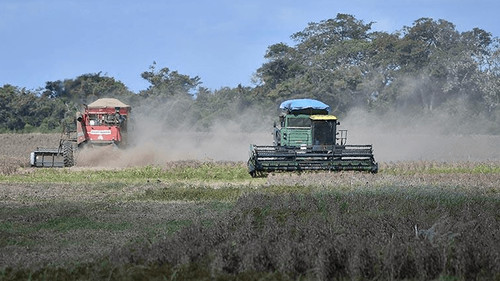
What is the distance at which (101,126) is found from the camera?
137 feet

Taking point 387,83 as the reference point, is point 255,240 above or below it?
below

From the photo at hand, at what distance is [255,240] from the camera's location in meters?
12.0

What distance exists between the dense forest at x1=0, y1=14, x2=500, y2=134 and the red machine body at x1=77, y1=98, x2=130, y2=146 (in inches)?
858

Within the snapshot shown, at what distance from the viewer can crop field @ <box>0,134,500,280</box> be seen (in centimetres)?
1038

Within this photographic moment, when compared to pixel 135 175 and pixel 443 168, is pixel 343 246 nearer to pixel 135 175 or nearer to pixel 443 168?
pixel 135 175

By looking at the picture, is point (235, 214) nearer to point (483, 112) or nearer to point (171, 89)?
point (483, 112)

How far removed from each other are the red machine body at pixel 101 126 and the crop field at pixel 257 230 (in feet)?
43.6

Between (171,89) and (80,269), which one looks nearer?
(80,269)

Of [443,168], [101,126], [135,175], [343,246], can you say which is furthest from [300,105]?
[343,246]

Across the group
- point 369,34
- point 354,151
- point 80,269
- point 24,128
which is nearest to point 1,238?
point 80,269

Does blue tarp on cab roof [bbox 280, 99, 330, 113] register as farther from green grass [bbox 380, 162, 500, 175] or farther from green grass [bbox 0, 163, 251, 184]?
green grass [bbox 380, 162, 500, 175]

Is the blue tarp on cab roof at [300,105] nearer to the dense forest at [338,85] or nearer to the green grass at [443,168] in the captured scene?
the green grass at [443,168]

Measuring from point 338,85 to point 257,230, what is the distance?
58629mm

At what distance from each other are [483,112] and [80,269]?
6150 centimetres
